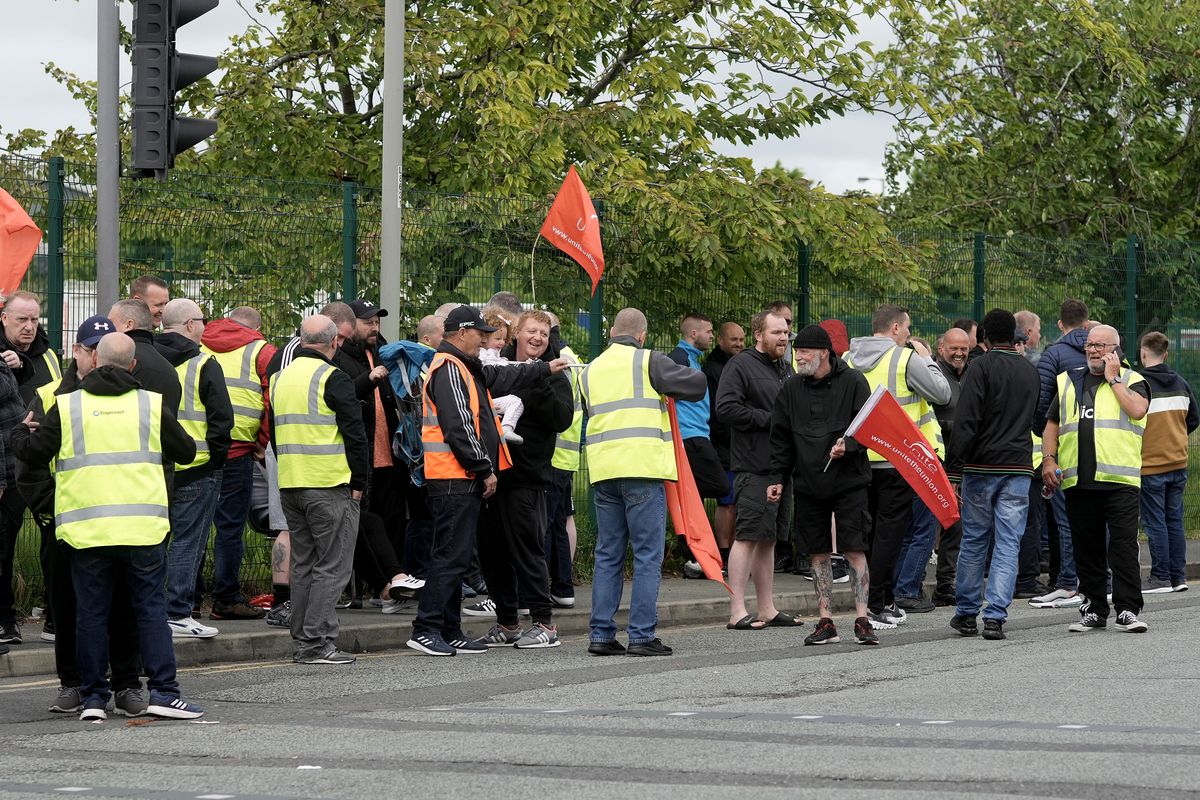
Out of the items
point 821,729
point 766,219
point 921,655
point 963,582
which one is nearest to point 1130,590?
point 963,582

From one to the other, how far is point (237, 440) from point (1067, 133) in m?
18.1

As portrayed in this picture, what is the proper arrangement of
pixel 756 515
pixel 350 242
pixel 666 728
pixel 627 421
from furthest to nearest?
1. pixel 350 242
2. pixel 756 515
3. pixel 627 421
4. pixel 666 728

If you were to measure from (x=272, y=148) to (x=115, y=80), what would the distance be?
7.29 metres

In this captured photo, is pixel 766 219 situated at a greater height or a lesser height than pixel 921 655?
greater

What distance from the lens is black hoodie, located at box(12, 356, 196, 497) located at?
874 cm

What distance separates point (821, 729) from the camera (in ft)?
26.6

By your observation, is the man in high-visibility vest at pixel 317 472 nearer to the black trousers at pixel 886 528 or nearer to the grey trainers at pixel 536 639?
the grey trainers at pixel 536 639

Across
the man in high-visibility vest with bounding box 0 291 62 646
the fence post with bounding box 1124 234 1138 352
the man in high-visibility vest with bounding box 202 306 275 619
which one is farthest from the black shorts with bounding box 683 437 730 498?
the fence post with bounding box 1124 234 1138 352

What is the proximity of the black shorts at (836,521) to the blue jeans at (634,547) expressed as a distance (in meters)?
0.99

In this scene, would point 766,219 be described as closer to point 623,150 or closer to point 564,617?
point 623,150

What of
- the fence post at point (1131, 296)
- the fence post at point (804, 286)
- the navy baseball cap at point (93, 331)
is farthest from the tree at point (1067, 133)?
the navy baseball cap at point (93, 331)

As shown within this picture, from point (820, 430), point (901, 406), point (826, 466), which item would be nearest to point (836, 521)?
point (826, 466)

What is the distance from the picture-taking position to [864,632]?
38.0 ft

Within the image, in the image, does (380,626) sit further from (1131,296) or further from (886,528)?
(1131,296)
